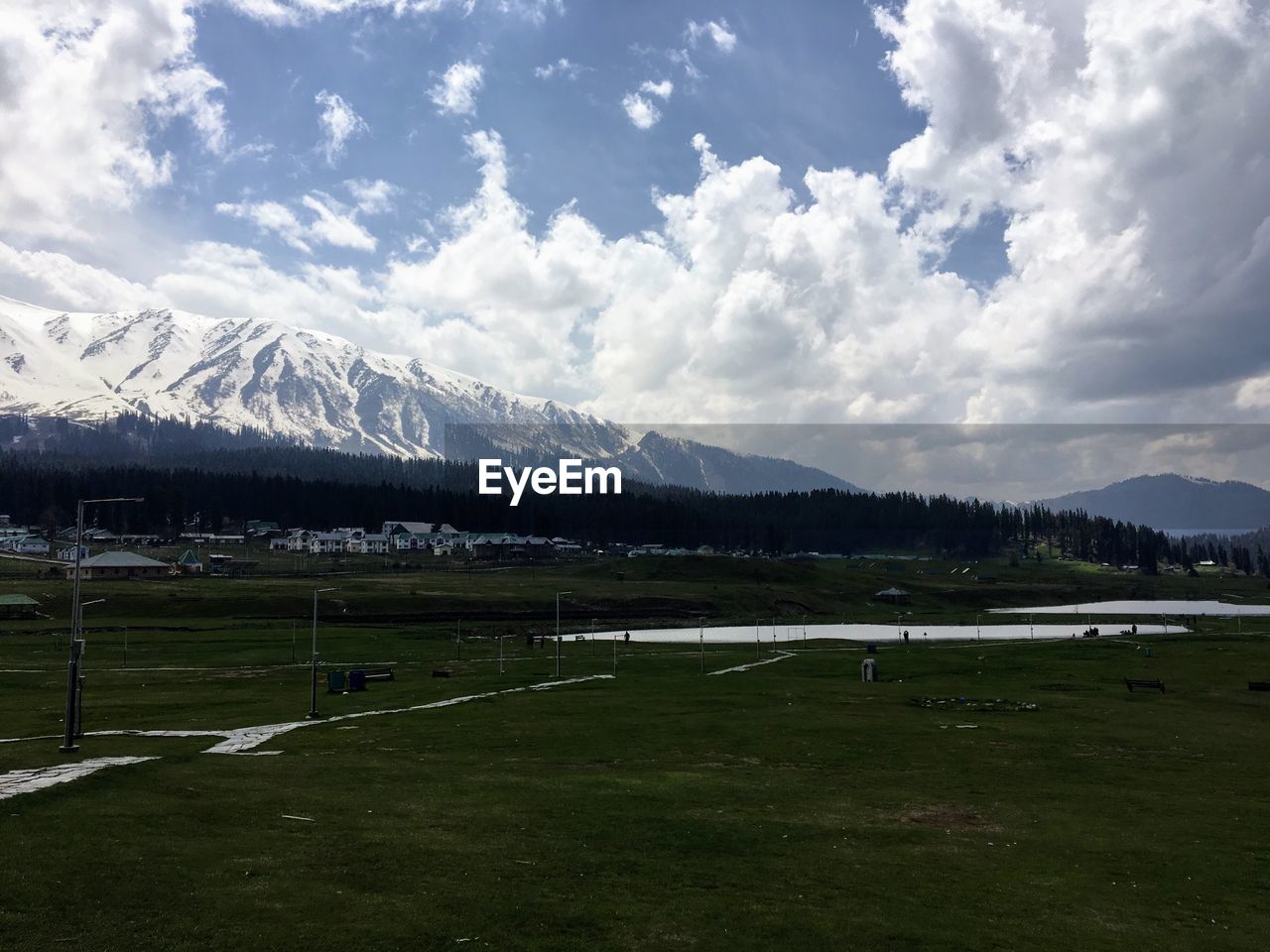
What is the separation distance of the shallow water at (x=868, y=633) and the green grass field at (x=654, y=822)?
62.8 metres

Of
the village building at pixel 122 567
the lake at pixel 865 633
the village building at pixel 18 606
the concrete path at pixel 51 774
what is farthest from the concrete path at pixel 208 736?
the village building at pixel 122 567

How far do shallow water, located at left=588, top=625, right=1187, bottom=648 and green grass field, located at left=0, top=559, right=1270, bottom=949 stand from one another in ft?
206

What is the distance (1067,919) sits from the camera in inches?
831

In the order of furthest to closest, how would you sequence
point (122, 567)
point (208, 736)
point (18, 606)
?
Answer: 1. point (122, 567)
2. point (18, 606)
3. point (208, 736)

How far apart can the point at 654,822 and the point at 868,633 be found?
422ft

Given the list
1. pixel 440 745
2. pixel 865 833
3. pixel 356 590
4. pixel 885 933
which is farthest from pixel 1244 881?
pixel 356 590

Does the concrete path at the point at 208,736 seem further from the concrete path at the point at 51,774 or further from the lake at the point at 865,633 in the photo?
the lake at the point at 865,633

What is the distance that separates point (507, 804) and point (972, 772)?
69.7 feet

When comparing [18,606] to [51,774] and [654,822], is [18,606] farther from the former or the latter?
[654,822]

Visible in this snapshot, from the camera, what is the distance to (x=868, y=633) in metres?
150

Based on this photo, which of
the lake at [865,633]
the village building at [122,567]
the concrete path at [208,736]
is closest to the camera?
the concrete path at [208,736]

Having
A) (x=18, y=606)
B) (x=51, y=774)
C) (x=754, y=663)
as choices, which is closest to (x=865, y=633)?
(x=754, y=663)

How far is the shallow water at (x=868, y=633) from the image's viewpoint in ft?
437

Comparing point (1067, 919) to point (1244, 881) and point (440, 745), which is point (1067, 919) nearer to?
point (1244, 881)
